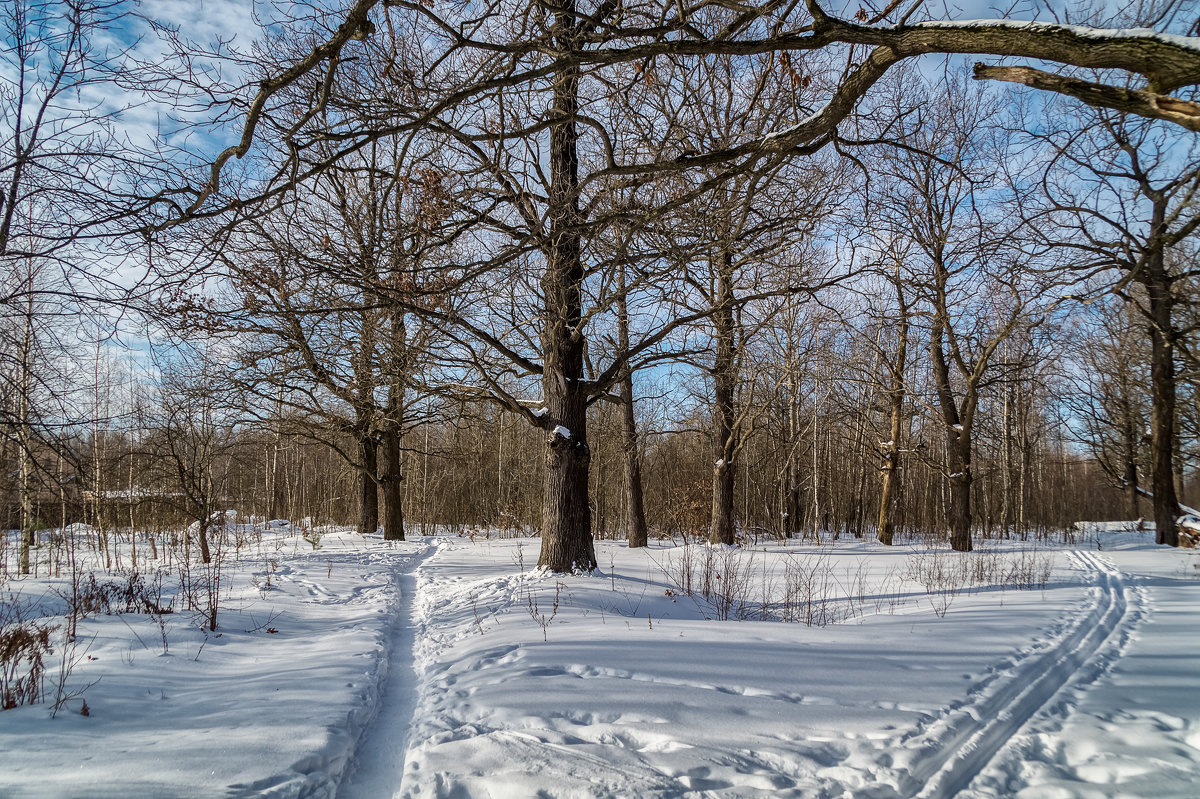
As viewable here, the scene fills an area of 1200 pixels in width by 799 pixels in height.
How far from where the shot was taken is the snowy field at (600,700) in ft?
10.2

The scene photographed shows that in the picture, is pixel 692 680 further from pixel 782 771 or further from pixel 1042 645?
pixel 1042 645

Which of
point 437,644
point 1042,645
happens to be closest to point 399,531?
point 437,644

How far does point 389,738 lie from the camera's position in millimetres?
3871

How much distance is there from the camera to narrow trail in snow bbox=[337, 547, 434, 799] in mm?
→ 3240

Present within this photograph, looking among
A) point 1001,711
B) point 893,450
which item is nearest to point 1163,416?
point 893,450

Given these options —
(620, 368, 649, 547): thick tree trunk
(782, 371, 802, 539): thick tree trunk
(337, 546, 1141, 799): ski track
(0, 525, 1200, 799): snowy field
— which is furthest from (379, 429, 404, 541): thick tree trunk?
(782, 371, 802, 539): thick tree trunk

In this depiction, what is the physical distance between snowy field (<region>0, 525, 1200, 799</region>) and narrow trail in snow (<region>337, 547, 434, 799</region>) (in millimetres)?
21

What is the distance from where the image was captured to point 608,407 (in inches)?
1123

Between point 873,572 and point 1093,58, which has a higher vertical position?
point 1093,58

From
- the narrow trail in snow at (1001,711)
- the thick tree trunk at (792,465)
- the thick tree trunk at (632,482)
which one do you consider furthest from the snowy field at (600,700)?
the thick tree trunk at (792,465)

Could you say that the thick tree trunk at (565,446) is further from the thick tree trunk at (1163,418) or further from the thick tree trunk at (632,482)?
the thick tree trunk at (1163,418)

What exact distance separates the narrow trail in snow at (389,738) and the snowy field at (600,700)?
0.02 m

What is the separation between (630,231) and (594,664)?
3396 mm

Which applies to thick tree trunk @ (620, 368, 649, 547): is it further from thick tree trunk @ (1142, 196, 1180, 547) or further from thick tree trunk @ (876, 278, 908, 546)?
thick tree trunk @ (1142, 196, 1180, 547)
